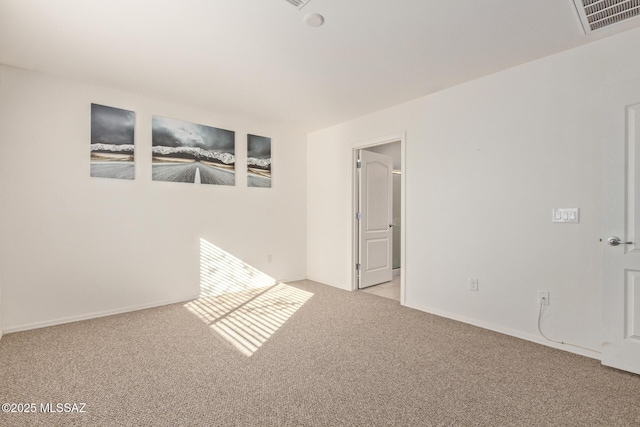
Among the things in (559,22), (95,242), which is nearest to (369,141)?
(559,22)

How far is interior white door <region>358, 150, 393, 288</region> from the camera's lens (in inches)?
175

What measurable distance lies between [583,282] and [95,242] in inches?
180

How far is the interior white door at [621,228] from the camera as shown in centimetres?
212

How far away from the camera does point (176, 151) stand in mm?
3764

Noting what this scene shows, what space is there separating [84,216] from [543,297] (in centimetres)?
447

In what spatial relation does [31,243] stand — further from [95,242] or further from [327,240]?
[327,240]

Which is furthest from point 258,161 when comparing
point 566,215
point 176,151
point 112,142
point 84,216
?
point 566,215

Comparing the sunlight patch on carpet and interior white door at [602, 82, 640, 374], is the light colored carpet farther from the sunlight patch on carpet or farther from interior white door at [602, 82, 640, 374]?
interior white door at [602, 82, 640, 374]

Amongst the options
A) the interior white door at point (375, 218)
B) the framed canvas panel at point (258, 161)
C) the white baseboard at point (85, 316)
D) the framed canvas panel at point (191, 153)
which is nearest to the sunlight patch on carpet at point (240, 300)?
the white baseboard at point (85, 316)

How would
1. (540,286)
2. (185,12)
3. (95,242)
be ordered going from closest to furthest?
(185,12), (540,286), (95,242)

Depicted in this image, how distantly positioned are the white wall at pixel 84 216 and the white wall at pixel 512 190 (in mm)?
2524

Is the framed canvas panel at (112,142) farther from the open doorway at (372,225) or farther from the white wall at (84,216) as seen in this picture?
the open doorway at (372,225)

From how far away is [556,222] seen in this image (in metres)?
2.56

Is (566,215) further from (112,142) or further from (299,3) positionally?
(112,142)
